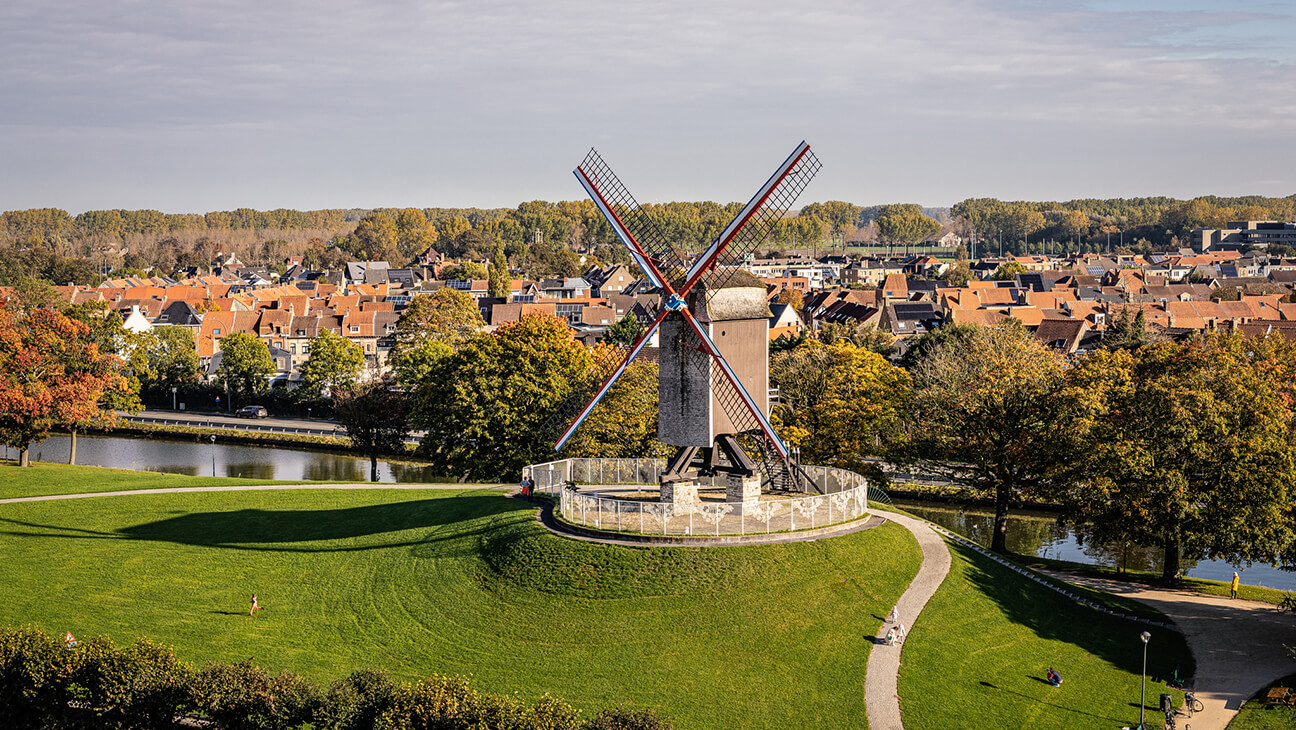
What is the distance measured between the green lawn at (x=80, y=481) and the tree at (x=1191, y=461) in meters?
35.3

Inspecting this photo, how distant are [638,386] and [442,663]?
25815 millimetres

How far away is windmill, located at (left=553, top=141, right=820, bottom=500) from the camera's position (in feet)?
106

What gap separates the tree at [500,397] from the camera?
5259 centimetres

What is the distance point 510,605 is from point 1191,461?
23827 mm

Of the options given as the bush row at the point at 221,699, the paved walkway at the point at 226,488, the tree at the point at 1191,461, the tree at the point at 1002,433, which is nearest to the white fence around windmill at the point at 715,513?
the bush row at the point at 221,699

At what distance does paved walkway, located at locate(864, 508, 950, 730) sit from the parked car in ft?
219

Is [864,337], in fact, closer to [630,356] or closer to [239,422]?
[239,422]

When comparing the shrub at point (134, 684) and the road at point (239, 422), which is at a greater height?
the road at point (239, 422)

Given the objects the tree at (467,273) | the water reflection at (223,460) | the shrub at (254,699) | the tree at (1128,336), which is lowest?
the water reflection at (223,460)

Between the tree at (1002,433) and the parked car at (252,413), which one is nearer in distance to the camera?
the tree at (1002,433)

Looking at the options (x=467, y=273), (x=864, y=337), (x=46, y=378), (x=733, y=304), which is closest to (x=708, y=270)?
Answer: (x=733, y=304)

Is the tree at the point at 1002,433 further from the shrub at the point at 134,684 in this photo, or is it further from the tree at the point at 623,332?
the tree at the point at 623,332

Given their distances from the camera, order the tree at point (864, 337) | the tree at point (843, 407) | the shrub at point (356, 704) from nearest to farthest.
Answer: the shrub at point (356, 704)
the tree at point (843, 407)
the tree at point (864, 337)

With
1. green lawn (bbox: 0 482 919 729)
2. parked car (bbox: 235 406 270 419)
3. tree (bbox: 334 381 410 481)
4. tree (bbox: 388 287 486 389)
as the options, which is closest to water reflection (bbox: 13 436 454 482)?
tree (bbox: 334 381 410 481)
